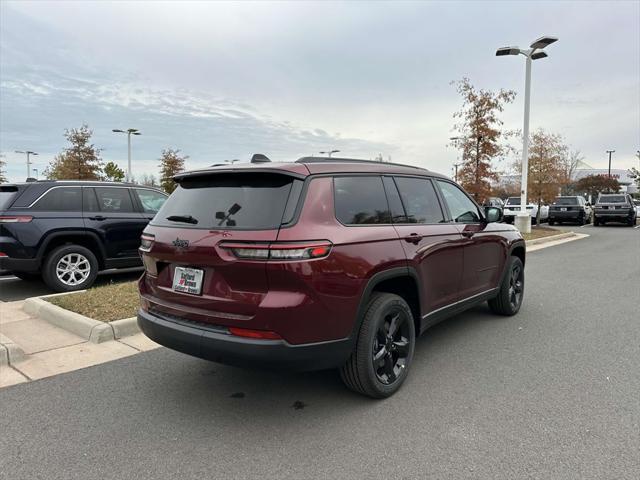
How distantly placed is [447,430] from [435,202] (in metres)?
2.08

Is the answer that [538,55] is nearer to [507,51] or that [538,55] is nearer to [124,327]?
[507,51]

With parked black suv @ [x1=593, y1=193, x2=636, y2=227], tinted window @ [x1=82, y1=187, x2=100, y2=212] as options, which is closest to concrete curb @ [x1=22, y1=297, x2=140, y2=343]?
tinted window @ [x1=82, y1=187, x2=100, y2=212]

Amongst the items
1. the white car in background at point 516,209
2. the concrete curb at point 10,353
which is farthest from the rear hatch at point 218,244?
the white car in background at point 516,209

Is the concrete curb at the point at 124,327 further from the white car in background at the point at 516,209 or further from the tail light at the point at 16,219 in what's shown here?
the white car in background at the point at 516,209

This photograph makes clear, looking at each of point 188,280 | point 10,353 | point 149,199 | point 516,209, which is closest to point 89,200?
point 149,199

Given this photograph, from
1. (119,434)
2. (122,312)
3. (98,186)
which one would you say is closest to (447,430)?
(119,434)

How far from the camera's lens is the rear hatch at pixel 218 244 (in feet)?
9.63

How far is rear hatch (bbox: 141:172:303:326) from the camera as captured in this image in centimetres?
294

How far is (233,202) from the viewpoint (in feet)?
10.6

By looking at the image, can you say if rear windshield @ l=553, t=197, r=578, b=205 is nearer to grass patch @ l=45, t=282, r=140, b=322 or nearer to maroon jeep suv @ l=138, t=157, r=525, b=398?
maroon jeep suv @ l=138, t=157, r=525, b=398

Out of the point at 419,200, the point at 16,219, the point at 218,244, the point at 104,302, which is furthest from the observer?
the point at 16,219

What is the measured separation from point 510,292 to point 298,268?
154 inches

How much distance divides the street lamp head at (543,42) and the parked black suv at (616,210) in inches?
487

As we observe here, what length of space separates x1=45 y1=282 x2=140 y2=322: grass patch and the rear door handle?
3.19m
